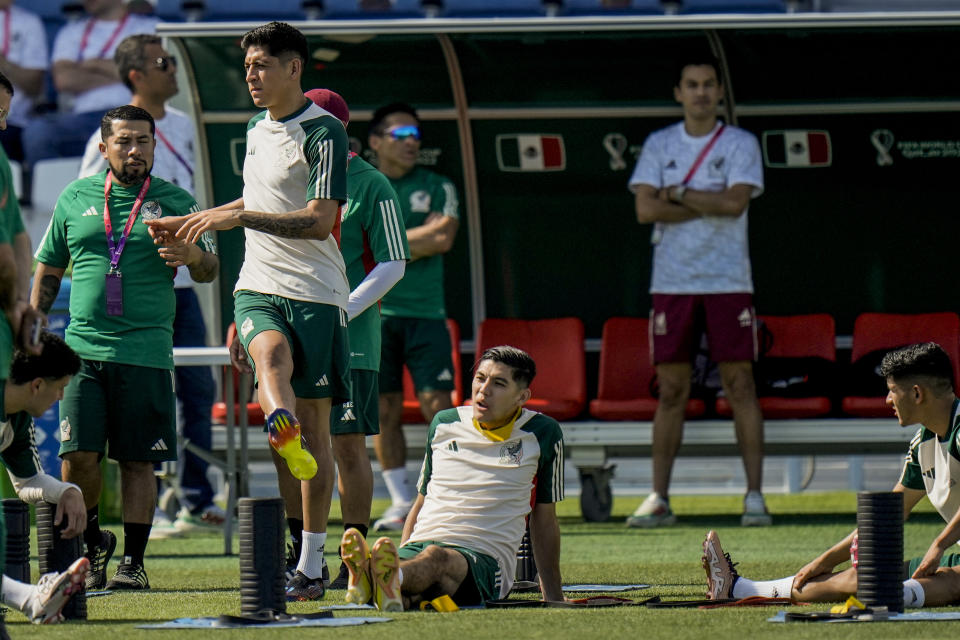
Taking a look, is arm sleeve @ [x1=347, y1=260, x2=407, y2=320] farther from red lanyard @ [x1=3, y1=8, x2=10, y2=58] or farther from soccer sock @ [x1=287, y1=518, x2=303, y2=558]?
red lanyard @ [x1=3, y1=8, x2=10, y2=58]

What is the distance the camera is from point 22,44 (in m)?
14.7

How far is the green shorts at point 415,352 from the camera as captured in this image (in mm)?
10211

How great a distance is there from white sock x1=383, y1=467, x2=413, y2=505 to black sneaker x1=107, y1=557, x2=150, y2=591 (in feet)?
10.4

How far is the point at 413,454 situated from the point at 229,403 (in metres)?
2.32

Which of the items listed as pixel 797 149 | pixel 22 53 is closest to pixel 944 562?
pixel 797 149

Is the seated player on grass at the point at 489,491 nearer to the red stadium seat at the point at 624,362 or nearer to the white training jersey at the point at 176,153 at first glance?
the white training jersey at the point at 176,153

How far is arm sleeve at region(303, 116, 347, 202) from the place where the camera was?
6.38 meters

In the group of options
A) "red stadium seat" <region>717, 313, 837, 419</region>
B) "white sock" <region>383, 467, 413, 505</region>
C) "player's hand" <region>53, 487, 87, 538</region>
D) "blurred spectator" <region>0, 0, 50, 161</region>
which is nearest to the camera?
"player's hand" <region>53, 487, 87, 538</region>

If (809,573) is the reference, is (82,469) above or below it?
above

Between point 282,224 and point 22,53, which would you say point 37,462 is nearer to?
point 282,224

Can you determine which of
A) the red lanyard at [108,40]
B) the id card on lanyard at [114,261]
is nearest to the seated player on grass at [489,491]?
the id card on lanyard at [114,261]

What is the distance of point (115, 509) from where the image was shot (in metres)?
10.8

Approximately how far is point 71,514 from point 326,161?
164 centimetres

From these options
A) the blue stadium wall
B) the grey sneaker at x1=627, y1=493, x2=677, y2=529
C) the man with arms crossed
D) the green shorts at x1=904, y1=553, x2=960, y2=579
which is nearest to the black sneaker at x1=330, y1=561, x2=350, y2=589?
the man with arms crossed
